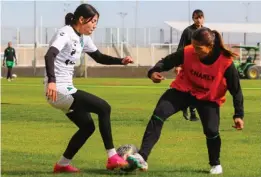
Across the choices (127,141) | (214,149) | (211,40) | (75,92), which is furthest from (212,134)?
(127,141)

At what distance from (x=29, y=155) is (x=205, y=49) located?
340cm

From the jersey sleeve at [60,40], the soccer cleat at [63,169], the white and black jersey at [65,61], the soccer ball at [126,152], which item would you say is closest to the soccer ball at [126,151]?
the soccer ball at [126,152]

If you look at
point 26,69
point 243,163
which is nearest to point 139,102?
point 243,163

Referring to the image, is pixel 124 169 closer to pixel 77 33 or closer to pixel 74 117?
pixel 74 117

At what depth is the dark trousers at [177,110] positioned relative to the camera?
8820mm

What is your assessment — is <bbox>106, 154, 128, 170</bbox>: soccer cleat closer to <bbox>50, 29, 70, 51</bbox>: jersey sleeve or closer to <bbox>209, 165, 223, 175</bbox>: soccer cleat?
<bbox>209, 165, 223, 175</bbox>: soccer cleat

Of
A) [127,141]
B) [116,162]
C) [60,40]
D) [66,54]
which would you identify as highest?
[60,40]

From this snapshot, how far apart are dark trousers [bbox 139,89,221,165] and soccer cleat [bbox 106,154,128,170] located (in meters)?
0.27

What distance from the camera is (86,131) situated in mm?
9117

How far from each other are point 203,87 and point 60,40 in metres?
1.80

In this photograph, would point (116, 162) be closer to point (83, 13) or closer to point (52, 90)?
point (52, 90)

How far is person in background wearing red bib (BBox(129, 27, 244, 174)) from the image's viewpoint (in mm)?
8797

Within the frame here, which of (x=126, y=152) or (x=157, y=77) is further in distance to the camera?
(x=126, y=152)

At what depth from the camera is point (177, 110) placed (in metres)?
8.99
